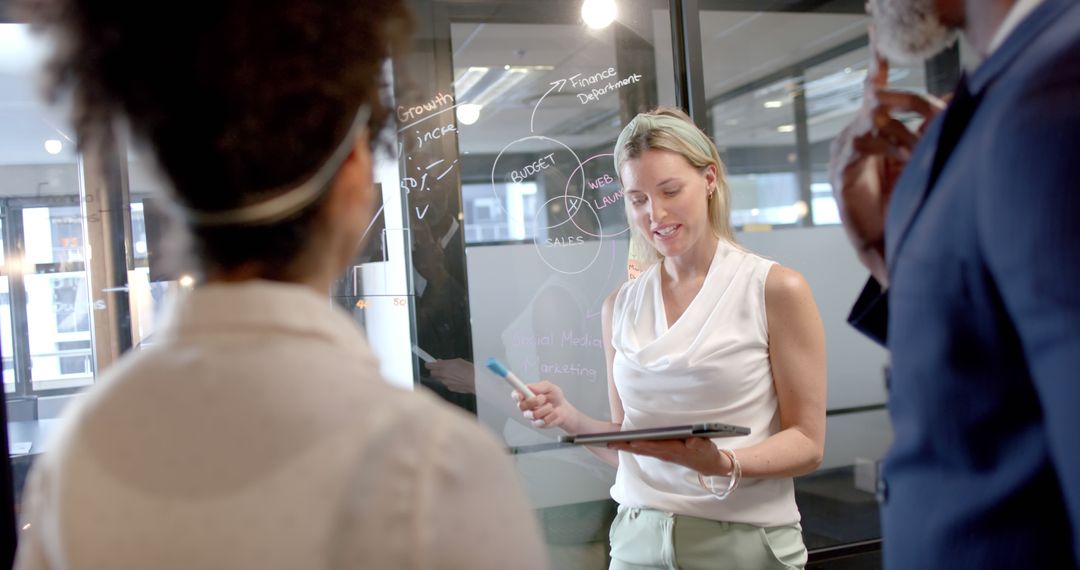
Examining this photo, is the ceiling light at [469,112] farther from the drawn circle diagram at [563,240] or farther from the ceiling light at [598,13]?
the ceiling light at [598,13]

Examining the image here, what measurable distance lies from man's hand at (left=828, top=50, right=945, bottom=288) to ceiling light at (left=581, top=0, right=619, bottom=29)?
178 centimetres

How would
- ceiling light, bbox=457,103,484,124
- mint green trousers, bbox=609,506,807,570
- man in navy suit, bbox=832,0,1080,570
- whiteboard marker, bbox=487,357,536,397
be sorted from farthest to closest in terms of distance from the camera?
ceiling light, bbox=457,103,484,124
mint green trousers, bbox=609,506,807,570
whiteboard marker, bbox=487,357,536,397
man in navy suit, bbox=832,0,1080,570

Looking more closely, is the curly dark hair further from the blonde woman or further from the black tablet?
the blonde woman

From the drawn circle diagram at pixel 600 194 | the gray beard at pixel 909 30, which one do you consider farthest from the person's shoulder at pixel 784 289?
the drawn circle diagram at pixel 600 194

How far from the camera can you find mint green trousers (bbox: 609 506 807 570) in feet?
5.20

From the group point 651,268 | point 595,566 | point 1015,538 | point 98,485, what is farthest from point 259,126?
point 595,566

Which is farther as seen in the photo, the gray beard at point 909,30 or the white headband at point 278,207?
the gray beard at point 909,30

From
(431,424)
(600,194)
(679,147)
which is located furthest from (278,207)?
(600,194)

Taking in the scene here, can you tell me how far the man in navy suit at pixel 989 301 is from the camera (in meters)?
0.67

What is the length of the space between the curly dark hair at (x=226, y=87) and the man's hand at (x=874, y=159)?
0.59 meters

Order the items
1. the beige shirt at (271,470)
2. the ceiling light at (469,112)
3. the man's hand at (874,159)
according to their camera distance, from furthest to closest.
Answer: the ceiling light at (469,112) → the man's hand at (874,159) → the beige shirt at (271,470)

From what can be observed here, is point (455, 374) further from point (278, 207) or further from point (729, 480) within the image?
point (278, 207)

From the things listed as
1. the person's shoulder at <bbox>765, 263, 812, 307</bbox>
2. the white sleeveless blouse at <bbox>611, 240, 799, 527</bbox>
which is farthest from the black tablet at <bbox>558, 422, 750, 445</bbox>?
the person's shoulder at <bbox>765, 263, 812, 307</bbox>

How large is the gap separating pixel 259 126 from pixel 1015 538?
726 mm
